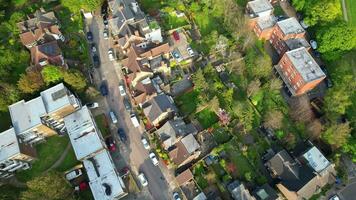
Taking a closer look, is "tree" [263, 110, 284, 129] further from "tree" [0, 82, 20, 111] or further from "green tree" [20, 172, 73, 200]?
"tree" [0, 82, 20, 111]

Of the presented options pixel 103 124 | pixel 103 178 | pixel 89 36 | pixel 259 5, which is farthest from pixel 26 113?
pixel 259 5

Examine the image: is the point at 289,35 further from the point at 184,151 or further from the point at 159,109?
the point at 184,151

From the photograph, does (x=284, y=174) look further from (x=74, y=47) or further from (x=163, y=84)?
(x=74, y=47)

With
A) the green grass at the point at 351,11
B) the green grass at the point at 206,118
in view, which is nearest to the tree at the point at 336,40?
the green grass at the point at 351,11

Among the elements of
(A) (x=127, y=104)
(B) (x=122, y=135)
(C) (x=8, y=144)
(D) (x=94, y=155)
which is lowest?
(D) (x=94, y=155)

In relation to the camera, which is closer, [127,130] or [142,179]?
[142,179]

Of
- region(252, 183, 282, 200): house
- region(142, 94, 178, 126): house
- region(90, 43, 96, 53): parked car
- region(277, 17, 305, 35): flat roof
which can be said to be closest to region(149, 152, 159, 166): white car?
region(142, 94, 178, 126): house
